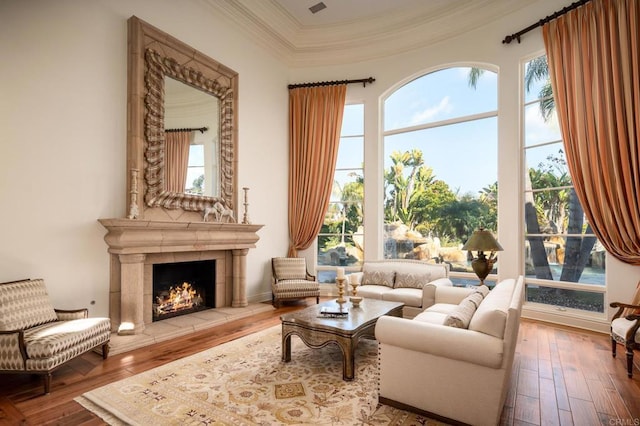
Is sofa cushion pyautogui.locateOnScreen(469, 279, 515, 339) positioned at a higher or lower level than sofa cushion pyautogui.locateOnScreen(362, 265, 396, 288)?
higher

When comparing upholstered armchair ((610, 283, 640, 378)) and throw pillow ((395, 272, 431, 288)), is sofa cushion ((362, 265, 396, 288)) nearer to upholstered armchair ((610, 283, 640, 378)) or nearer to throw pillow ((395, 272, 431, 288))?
throw pillow ((395, 272, 431, 288))

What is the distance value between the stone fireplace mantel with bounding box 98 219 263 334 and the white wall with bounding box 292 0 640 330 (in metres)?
2.57

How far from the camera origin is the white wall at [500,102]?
5.12m

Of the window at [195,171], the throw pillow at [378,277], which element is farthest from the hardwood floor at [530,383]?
the window at [195,171]

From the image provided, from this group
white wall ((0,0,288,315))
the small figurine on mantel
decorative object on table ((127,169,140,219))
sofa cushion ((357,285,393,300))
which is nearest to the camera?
white wall ((0,0,288,315))

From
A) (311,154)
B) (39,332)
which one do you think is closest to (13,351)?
(39,332)

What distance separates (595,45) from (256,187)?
17.6 ft

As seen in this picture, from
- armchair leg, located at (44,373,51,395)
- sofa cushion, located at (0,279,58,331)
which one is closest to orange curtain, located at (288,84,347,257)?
sofa cushion, located at (0,279,58,331)

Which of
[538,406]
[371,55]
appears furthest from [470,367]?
[371,55]

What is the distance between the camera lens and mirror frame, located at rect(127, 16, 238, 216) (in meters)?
4.38

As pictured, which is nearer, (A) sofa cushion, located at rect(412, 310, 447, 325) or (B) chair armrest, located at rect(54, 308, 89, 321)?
(A) sofa cushion, located at rect(412, 310, 447, 325)

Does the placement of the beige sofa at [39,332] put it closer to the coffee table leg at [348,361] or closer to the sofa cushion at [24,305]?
the sofa cushion at [24,305]

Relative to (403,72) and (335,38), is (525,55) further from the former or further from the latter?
(335,38)

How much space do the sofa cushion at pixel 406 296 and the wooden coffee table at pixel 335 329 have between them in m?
1.07
